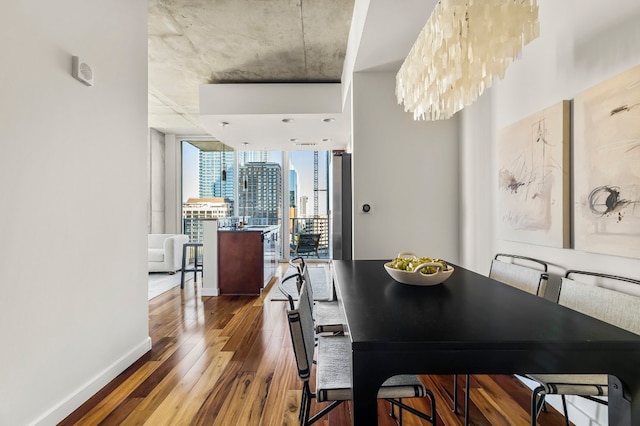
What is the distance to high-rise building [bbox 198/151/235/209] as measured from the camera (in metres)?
7.98

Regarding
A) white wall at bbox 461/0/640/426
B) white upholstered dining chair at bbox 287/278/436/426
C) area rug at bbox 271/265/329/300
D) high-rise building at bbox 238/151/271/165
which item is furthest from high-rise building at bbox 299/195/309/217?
white upholstered dining chair at bbox 287/278/436/426

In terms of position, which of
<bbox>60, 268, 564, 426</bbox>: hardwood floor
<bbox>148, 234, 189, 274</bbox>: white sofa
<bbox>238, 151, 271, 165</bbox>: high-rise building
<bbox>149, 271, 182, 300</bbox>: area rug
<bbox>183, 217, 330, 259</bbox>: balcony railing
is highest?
<bbox>238, 151, 271, 165</bbox>: high-rise building

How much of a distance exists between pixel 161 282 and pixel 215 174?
335 cm

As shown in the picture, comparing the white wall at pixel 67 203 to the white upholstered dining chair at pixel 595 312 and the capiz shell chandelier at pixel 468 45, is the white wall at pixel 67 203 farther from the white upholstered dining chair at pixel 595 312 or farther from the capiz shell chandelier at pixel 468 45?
the white upholstered dining chair at pixel 595 312

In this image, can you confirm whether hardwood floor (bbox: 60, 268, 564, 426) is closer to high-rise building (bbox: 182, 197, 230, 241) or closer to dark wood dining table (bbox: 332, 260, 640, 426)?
dark wood dining table (bbox: 332, 260, 640, 426)

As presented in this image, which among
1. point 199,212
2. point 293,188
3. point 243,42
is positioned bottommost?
point 199,212

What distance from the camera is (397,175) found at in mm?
3391

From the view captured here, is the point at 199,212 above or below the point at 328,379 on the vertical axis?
above

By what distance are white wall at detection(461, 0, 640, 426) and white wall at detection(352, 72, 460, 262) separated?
35 centimetres

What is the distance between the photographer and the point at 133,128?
2.52m

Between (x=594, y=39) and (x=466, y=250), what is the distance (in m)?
2.01

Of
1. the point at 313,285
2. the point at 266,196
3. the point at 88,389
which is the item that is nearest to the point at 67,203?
the point at 88,389

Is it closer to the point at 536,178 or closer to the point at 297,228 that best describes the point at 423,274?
the point at 536,178

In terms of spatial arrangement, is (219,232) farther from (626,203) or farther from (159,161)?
(626,203)
